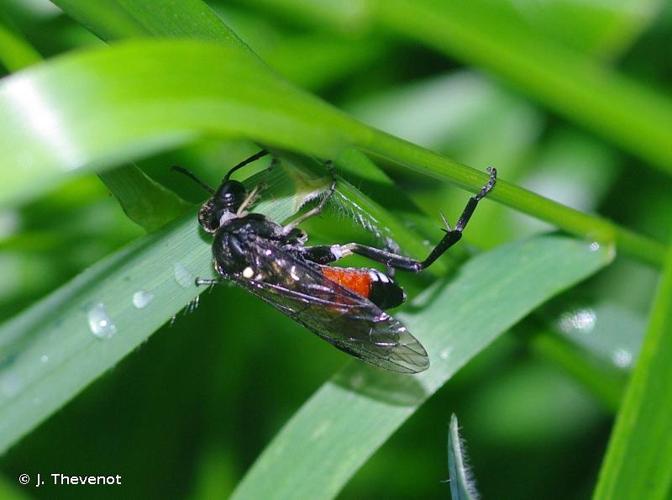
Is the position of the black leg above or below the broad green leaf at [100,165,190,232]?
above

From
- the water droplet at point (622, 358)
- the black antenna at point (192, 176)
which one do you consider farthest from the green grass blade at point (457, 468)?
the water droplet at point (622, 358)

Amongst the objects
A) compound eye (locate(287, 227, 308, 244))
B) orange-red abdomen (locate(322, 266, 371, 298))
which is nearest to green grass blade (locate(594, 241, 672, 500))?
orange-red abdomen (locate(322, 266, 371, 298))

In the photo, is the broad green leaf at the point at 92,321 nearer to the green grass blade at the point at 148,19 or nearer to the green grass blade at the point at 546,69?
the green grass blade at the point at 148,19

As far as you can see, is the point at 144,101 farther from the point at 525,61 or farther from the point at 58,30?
the point at 58,30

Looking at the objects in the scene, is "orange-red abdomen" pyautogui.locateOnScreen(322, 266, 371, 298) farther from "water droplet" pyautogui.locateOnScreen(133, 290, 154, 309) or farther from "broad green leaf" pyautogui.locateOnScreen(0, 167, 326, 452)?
"water droplet" pyautogui.locateOnScreen(133, 290, 154, 309)

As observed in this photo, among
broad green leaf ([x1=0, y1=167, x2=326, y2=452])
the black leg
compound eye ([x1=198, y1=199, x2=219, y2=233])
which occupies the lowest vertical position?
broad green leaf ([x1=0, y1=167, x2=326, y2=452])

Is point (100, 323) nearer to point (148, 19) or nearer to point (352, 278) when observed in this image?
point (148, 19)

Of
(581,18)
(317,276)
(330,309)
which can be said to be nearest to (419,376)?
(330,309)
